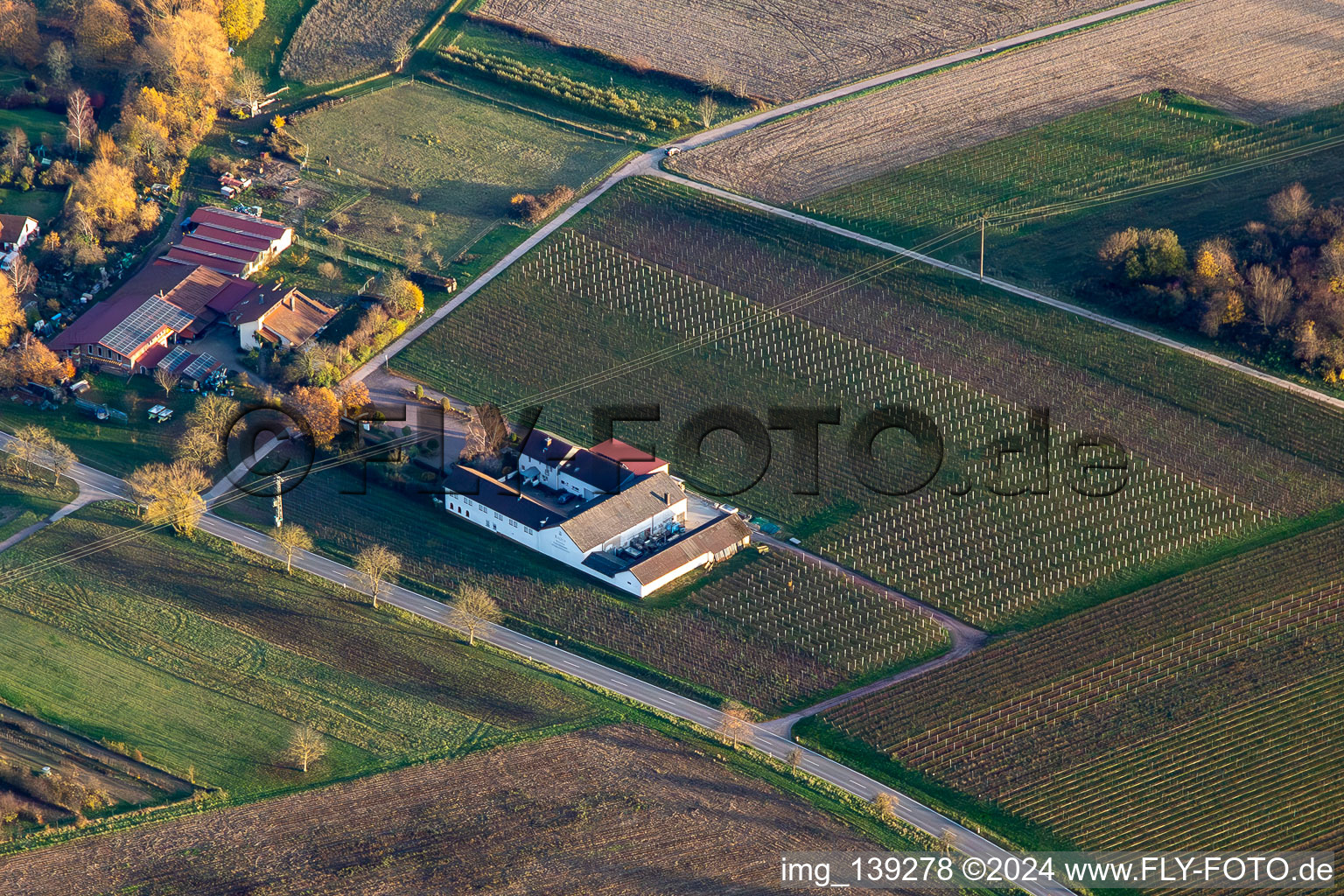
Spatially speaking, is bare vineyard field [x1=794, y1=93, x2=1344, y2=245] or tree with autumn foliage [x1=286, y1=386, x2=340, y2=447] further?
bare vineyard field [x1=794, y1=93, x2=1344, y2=245]

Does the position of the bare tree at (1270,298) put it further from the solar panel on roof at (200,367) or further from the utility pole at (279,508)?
the solar panel on roof at (200,367)

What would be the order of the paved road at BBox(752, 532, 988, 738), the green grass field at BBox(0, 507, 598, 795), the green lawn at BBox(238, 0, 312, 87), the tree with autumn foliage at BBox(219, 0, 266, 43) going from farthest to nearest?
the tree with autumn foliage at BBox(219, 0, 266, 43), the green lawn at BBox(238, 0, 312, 87), the paved road at BBox(752, 532, 988, 738), the green grass field at BBox(0, 507, 598, 795)

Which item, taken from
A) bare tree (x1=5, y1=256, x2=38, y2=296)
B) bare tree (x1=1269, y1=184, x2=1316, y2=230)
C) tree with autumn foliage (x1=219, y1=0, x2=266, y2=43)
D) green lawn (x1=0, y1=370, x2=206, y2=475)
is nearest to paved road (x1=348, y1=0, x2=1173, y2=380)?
green lawn (x1=0, y1=370, x2=206, y2=475)

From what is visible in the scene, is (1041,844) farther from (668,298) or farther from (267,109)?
(267,109)

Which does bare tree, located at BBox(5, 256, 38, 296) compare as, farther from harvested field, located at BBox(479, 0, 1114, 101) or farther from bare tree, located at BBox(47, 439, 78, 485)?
harvested field, located at BBox(479, 0, 1114, 101)

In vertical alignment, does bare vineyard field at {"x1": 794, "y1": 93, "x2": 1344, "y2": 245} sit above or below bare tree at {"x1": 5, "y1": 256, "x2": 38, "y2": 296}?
above

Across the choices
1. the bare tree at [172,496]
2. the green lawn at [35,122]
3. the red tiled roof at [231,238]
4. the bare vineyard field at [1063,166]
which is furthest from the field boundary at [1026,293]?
the green lawn at [35,122]

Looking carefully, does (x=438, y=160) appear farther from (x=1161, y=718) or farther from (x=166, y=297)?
(x=1161, y=718)
